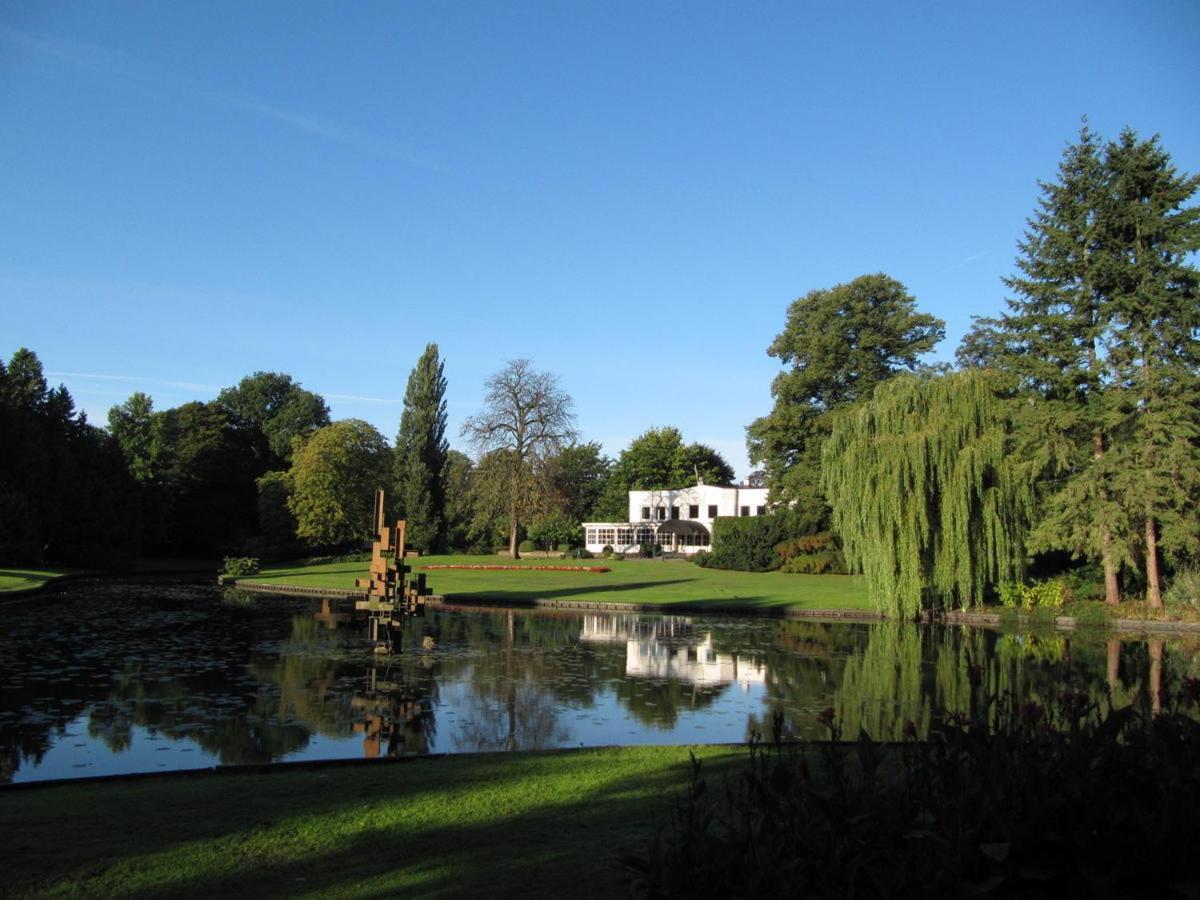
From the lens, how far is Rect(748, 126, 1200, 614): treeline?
2645cm

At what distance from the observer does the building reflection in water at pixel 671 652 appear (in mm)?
16234

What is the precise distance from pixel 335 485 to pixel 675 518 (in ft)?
92.7

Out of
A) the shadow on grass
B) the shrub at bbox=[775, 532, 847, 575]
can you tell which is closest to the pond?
the shadow on grass

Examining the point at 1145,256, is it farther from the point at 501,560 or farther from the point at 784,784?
the point at 501,560

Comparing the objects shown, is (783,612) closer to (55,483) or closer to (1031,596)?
(1031,596)

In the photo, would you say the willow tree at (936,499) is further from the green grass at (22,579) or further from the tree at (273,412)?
the tree at (273,412)

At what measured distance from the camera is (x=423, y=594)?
18.7m

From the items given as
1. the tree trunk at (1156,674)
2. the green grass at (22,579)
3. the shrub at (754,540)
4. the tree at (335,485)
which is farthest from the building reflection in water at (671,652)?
the tree at (335,485)

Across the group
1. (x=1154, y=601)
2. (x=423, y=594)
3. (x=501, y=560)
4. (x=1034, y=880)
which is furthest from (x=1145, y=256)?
(x=501, y=560)

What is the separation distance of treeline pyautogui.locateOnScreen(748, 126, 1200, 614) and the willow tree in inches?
1.9

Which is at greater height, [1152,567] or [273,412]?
[273,412]

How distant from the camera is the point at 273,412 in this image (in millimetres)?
80875

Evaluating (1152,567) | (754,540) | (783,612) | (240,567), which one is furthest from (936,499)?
(240,567)

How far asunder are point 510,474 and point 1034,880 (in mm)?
54348
